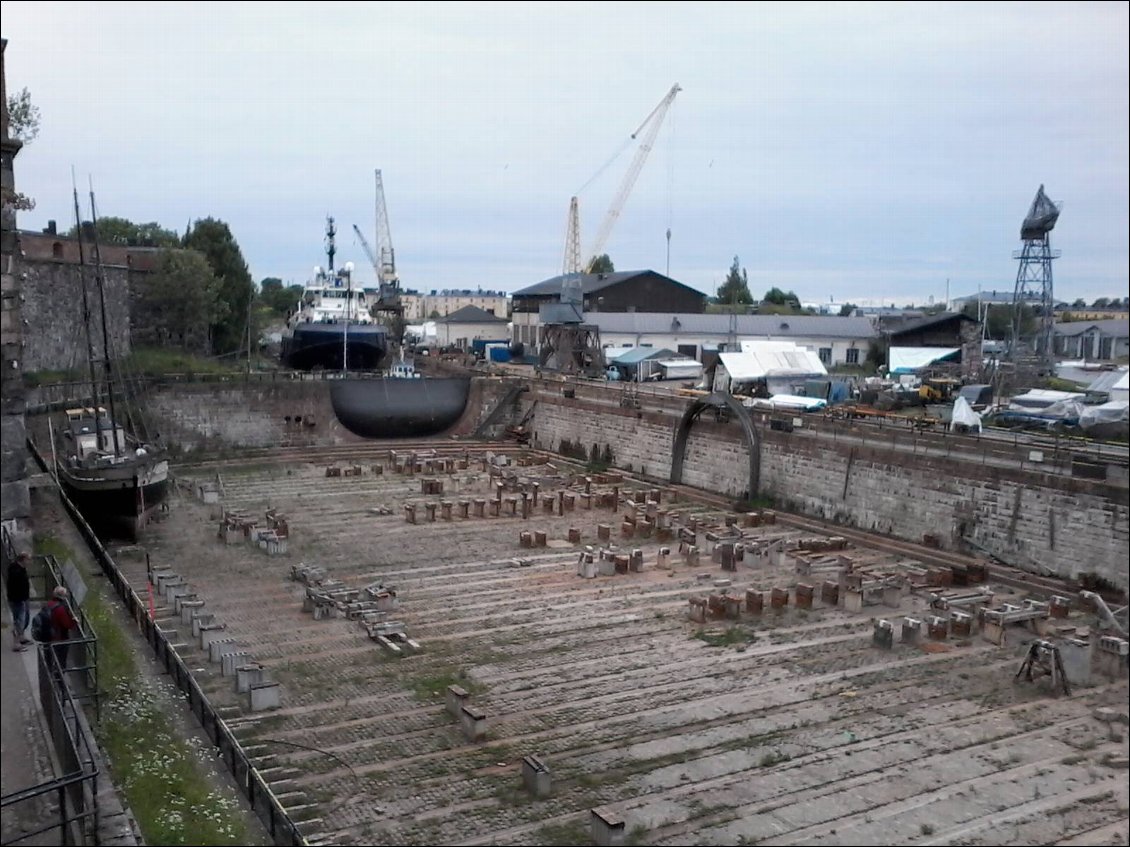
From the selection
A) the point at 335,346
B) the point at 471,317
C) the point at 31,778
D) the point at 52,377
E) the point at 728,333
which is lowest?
the point at 31,778

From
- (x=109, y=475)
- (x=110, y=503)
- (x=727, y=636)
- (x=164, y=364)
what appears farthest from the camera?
(x=164, y=364)

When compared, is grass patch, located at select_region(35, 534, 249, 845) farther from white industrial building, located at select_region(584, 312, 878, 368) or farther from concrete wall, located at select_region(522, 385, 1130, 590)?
white industrial building, located at select_region(584, 312, 878, 368)

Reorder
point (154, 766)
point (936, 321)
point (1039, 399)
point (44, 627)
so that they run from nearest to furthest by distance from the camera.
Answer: point (154, 766)
point (44, 627)
point (1039, 399)
point (936, 321)

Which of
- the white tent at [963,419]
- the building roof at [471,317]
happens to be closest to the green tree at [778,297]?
the building roof at [471,317]

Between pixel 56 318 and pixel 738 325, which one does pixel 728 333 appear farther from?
pixel 56 318

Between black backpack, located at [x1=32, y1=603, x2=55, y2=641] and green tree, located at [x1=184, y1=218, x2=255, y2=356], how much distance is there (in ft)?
105

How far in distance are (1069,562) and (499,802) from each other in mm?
8862

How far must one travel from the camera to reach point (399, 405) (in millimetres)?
A: 24328

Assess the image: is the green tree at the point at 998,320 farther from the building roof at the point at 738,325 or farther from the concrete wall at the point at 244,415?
the concrete wall at the point at 244,415

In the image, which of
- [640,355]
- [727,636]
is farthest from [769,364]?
[727,636]

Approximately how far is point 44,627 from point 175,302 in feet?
88.2

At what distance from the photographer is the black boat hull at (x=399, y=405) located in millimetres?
23984

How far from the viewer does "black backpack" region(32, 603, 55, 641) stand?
20.6 ft

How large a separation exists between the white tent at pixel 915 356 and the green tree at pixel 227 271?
24.5 metres
